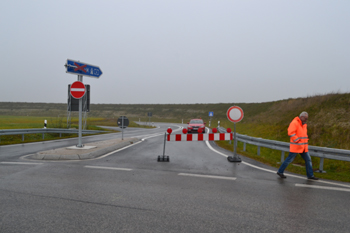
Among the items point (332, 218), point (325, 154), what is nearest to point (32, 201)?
point (332, 218)

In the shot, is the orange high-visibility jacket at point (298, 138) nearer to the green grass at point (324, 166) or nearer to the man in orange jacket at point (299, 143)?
the man in orange jacket at point (299, 143)

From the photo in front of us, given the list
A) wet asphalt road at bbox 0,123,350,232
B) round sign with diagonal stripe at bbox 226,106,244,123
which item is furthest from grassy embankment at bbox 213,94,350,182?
wet asphalt road at bbox 0,123,350,232

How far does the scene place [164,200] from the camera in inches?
178

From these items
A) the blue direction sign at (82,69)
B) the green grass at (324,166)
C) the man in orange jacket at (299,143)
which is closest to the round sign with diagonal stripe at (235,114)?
the green grass at (324,166)

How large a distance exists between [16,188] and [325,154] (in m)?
8.14

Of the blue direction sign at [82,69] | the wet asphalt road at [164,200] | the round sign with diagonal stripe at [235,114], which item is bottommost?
the wet asphalt road at [164,200]

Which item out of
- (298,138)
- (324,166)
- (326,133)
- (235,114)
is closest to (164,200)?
(298,138)

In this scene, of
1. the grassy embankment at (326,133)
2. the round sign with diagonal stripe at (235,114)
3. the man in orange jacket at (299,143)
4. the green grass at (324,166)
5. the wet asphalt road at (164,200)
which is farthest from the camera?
the grassy embankment at (326,133)

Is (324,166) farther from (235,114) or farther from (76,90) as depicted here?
(76,90)

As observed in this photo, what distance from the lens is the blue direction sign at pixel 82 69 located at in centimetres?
1070

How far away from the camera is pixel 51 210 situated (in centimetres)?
397

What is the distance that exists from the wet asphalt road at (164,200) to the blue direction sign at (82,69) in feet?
16.1

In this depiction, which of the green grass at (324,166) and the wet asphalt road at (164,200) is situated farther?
the green grass at (324,166)

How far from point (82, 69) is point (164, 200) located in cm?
848
